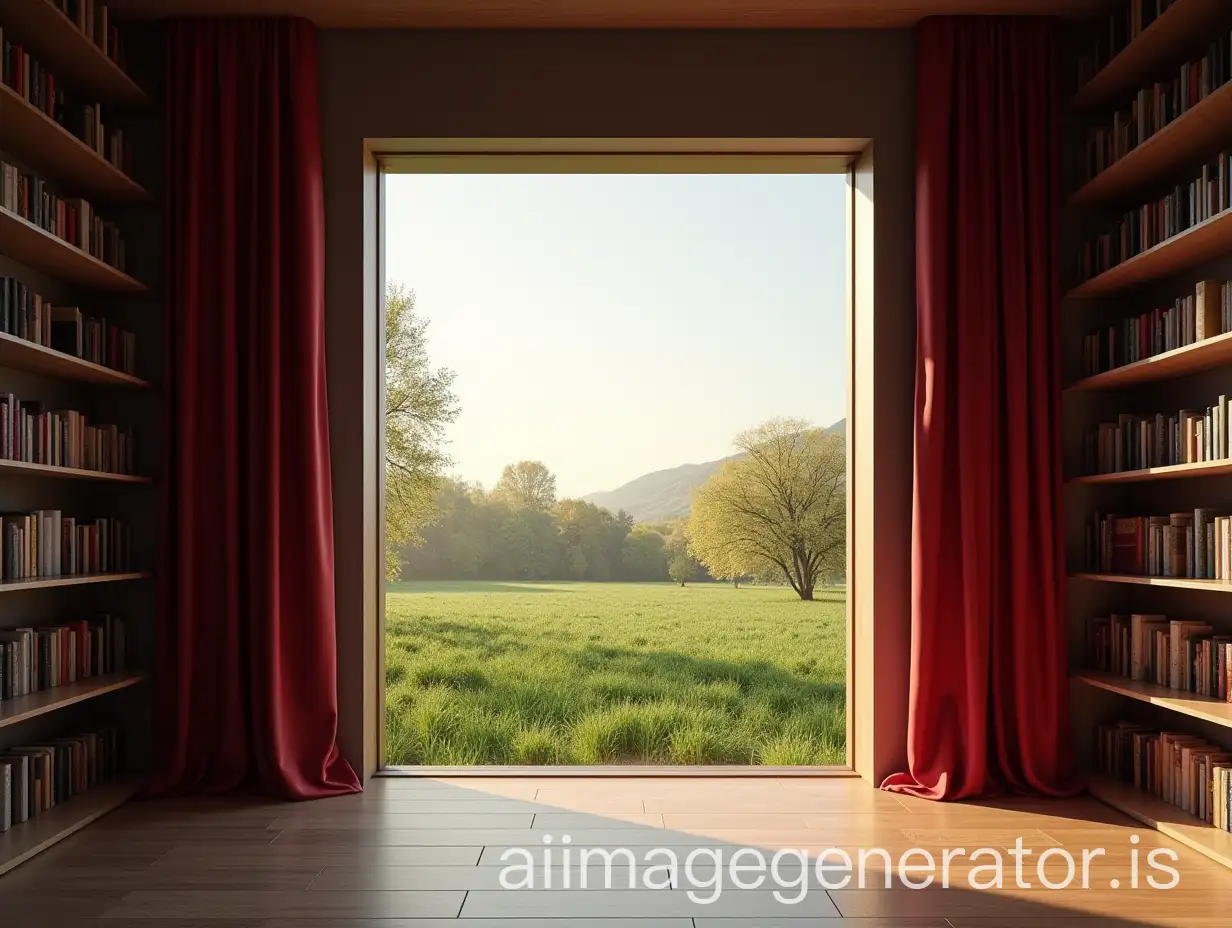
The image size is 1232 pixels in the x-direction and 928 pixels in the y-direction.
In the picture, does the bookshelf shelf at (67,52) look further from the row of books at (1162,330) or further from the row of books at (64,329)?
the row of books at (1162,330)

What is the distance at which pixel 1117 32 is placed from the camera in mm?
3715

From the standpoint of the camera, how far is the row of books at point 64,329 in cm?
320

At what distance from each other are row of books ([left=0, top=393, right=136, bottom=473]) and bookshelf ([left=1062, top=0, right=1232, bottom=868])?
3658 millimetres

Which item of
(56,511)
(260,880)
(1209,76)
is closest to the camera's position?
(260,880)

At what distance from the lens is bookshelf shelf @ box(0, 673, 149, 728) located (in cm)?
301

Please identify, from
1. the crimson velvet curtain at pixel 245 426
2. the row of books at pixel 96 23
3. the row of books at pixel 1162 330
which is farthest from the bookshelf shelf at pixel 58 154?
the row of books at pixel 1162 330

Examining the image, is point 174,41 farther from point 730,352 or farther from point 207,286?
point 730,352

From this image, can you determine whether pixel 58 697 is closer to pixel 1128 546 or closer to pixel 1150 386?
pixel 1128 546

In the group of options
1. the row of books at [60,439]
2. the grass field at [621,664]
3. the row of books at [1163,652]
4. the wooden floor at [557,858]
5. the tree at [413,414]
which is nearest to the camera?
the wooden floor at [557,858]

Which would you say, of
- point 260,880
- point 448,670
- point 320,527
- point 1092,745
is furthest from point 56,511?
point 1092,745

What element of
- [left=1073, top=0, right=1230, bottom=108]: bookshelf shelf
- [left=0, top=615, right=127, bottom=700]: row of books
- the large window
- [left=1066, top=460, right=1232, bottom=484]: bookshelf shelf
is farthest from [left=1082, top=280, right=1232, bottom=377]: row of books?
[left=0, top=615, right=127, bottom=700]: row of books

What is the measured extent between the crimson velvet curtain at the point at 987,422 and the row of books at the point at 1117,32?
14cm

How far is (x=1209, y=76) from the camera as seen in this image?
319 centimetres

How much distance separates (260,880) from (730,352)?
3.02 metres
